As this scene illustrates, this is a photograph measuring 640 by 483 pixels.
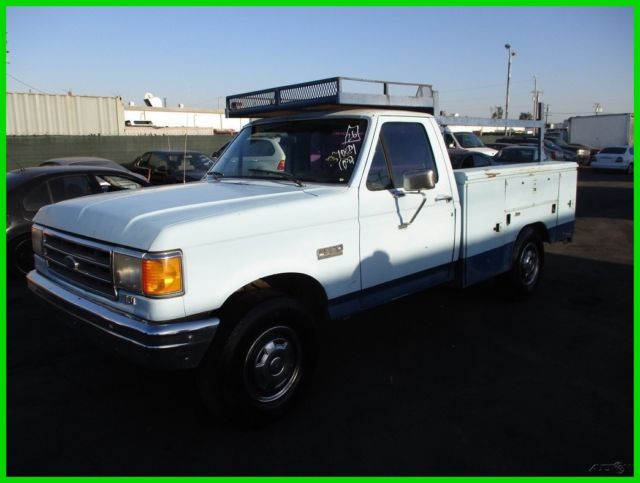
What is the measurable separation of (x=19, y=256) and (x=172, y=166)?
7.27 m

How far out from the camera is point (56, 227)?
3.66 meters

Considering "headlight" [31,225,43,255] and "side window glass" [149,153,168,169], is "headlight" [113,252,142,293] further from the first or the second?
"side window glass" [149,153,168,169]

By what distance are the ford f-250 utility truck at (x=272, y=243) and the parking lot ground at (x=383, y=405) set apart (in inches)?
15.1

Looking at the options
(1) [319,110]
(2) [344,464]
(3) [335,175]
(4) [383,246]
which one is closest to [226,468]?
(2) [344,464]

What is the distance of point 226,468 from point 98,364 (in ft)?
6.45

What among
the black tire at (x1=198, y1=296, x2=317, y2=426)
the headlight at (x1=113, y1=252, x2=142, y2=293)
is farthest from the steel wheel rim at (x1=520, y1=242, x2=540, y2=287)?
the headlight at (x1=113, y1=252, x2=142, y2=293)

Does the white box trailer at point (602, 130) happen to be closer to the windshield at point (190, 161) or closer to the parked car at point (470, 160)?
the parked car at point (470, 160)

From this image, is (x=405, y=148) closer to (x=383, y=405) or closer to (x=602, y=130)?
(x=383, y=405)

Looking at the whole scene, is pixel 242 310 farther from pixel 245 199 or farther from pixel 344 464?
pixel 344 464

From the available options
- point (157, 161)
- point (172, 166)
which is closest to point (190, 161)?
point (172, 166)

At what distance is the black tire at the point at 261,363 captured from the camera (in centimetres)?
325

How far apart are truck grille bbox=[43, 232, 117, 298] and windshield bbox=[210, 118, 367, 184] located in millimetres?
1550

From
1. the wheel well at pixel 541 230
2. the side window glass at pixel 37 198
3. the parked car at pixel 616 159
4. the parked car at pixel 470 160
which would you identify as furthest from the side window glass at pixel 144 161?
Result: the parked car at pixel 616 159

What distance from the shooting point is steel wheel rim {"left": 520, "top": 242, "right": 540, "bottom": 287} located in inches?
237
